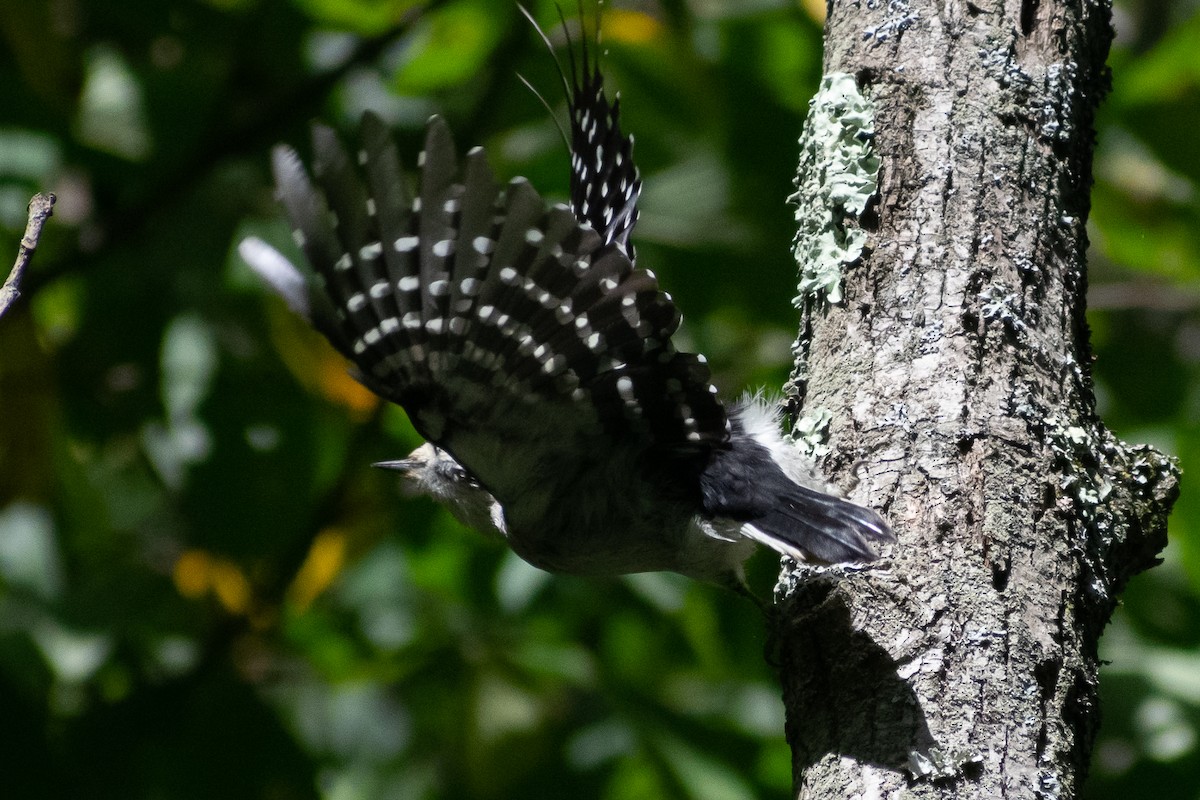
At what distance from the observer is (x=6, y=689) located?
3.04m

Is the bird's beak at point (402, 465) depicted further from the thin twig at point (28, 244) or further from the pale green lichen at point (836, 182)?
the thin twig at point (28, 244)

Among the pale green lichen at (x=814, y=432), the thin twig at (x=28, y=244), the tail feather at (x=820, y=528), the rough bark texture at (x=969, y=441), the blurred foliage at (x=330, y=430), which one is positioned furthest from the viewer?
the blurred foliage at (x=330, y=430)

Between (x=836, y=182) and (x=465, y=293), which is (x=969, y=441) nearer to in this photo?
(x=836, y=182)

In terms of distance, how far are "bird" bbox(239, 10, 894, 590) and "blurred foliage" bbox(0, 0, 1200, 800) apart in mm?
796

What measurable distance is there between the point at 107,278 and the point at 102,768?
138 cm

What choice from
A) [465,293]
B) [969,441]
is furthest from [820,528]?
[465,293]

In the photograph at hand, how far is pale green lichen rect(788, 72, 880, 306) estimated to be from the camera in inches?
80.7

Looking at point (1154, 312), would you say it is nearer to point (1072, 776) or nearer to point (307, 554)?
point (307, 554)

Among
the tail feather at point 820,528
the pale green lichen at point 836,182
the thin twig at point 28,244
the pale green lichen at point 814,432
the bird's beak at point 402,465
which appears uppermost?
the pale green lichen at point 836,182

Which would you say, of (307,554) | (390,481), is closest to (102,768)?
(307,554)

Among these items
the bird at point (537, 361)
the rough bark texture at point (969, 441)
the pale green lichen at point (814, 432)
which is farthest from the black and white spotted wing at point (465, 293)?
the rough bark texture at point (969, 441)

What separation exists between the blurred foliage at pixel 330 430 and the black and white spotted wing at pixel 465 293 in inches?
46.0

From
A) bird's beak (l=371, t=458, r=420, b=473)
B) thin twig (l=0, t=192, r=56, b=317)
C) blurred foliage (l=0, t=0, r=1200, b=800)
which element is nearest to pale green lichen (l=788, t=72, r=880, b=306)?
blurred foliage (l=0, t=0, r=1200, b=800)

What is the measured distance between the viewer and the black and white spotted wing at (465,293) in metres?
1.91
